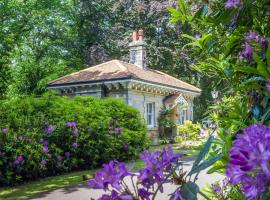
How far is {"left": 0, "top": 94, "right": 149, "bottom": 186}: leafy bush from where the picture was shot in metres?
8.59

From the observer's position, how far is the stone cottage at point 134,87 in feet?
54.0

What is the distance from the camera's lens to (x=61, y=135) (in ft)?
33.0

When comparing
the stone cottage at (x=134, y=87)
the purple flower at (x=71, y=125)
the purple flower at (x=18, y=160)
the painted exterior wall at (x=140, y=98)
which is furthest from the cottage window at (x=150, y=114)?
the purple flower at (x=18, y=160)

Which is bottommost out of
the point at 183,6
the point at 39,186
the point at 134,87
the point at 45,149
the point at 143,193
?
the point at 39,186

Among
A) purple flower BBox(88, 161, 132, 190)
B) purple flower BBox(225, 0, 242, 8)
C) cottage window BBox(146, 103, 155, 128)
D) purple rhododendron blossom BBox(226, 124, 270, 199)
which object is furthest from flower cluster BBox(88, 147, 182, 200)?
cottage window BBox(146, 103, 155, 128)

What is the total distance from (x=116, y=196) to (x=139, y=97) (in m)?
16.6

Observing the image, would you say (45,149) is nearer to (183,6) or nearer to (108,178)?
Answer: (183,6)

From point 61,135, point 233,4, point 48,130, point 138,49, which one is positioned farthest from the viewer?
point 138,49

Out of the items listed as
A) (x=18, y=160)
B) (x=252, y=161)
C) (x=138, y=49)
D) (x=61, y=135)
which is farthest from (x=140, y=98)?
(x=252, y=161)

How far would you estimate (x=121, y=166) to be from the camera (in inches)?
37.9

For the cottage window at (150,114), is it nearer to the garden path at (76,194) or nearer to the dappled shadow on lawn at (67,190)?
the dappled shadow on lawn at (67,190)

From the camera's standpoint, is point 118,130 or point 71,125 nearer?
point 71,125

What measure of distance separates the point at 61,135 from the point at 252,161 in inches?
382

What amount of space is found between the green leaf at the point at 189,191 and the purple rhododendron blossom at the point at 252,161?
0.14m
